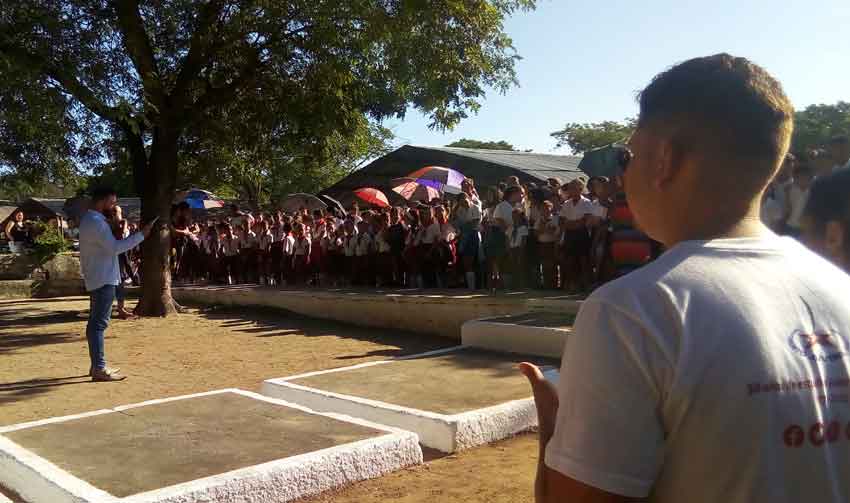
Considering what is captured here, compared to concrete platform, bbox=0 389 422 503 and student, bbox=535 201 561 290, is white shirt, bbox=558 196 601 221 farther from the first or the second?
concrete platform, bbox=0 389 422 503

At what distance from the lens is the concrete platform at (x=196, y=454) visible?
3.95 metres

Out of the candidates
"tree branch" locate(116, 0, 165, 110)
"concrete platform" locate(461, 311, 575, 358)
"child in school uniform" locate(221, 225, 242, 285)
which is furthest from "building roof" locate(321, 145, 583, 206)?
"concrete platform" locate(461, 311, 575, 358)

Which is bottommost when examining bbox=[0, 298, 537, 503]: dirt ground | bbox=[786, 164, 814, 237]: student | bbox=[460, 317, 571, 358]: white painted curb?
bbox=[0, 298, 537, 503]: dirt ground

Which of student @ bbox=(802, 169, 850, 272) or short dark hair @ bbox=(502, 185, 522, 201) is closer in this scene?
student @ bbox=(802, 169, 850, 272)

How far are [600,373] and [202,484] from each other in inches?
126

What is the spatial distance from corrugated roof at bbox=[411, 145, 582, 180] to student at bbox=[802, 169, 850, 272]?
71.6 feet

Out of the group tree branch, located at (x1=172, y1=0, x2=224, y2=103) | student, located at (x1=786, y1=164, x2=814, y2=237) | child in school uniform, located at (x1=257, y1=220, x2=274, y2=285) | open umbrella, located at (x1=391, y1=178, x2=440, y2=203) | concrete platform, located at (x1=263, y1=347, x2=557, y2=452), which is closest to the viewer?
concrete platform, located at (x1=263, y1=347, x2=557, y2=452)

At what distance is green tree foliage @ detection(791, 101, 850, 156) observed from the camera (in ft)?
103

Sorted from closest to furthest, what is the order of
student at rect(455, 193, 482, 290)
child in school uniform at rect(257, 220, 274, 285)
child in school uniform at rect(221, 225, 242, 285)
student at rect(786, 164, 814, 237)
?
student at rect(786, 164, 814, 237), student at rect(455, 193, 482, 290), child in school uniform at rect(257, 220, 274, 285), child in school uniform at rect(221, 225, 242, 285)

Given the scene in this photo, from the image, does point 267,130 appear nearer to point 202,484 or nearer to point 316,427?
point 316,427

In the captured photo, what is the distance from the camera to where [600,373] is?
3.90 ft

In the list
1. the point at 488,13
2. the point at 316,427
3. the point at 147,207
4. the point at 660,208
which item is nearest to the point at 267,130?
the point at 147,207

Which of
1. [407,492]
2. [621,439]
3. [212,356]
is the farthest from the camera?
[212,356]

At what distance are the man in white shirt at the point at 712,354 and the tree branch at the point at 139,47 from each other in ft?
38.0
